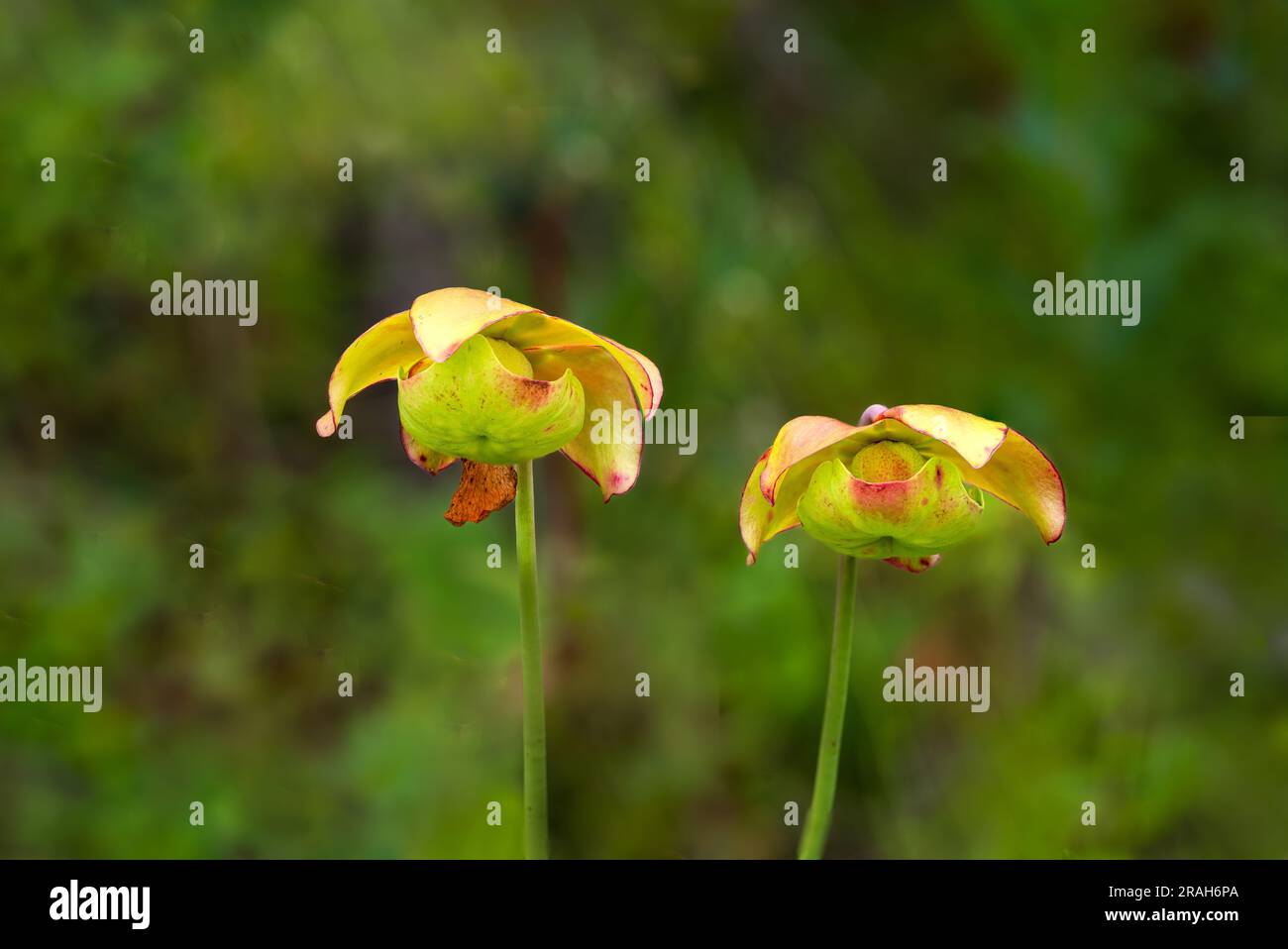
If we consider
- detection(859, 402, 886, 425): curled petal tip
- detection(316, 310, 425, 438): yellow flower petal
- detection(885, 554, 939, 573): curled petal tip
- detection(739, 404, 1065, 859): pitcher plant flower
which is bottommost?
detection(885, 554, 939, 573): curled petal tip

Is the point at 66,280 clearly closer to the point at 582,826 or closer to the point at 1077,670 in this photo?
the point at 582,826

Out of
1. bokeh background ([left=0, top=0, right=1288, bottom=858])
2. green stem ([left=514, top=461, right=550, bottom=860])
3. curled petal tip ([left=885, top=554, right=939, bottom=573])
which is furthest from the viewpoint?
bokeh background ([left=0, top=0, right=1288, bottom=858])

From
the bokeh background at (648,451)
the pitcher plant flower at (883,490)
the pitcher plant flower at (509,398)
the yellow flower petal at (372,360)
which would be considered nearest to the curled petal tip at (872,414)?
the pitcher plant flower at (883,490)

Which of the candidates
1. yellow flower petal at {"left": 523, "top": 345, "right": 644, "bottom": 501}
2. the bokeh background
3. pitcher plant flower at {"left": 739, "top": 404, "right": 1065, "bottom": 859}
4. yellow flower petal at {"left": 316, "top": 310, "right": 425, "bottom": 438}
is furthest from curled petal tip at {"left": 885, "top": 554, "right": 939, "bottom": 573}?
the bokeh background

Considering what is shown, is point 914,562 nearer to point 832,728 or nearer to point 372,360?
point 832,728

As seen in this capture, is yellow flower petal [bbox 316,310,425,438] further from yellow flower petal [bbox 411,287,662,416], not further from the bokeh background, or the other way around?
the bokeh background
